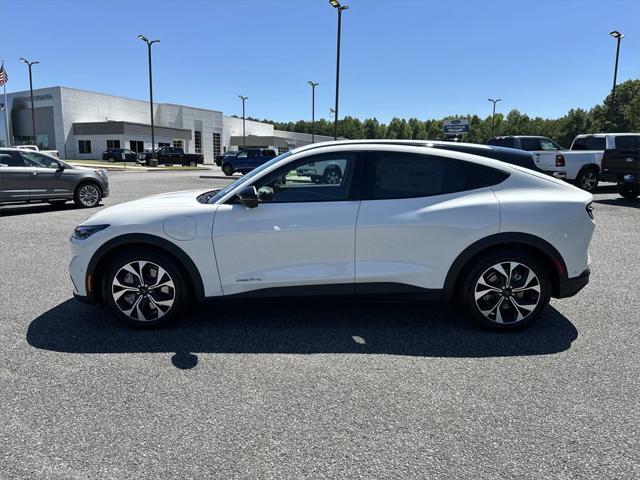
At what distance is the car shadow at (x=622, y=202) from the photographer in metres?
13.6

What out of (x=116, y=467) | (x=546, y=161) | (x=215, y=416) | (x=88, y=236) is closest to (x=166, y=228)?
(x=88, y=236)

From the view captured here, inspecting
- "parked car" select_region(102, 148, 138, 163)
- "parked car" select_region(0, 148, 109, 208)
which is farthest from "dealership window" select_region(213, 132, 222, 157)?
"parked car" select_region(0, 148, 109, 208)

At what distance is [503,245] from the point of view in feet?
13.7

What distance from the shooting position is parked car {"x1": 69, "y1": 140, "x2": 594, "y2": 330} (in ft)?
13.3

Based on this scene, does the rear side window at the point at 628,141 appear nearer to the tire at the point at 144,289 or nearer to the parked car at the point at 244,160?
the tire at the point at 144,289

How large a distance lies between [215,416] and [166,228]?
1.78 meters

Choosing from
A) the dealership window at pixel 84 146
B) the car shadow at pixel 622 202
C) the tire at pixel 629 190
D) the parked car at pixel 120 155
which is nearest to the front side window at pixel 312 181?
the car shadow at pixel 622 202

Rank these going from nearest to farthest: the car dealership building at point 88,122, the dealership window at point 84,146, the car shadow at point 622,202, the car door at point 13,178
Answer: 1. the car door at point 13,178
2. the car shadow at point 622,202
3. the car dealership building at point 88,122
4. the dealership window at point 84,146

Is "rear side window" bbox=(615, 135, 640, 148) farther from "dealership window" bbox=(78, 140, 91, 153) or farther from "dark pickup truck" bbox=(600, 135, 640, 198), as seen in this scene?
"dealership window" bbox=(78, 140, 91, 153)

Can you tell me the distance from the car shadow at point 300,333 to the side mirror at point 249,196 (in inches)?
34.3

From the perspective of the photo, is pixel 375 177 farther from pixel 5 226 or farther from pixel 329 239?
pixel 5 226

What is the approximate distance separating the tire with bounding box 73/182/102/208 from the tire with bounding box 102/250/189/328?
32.2ft

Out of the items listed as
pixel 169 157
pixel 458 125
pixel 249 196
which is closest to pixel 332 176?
pixel 249 196

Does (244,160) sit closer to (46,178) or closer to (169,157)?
(46,178)
